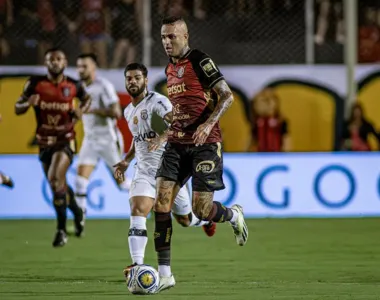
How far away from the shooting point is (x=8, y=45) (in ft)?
60.7

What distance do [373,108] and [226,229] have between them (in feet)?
17.0

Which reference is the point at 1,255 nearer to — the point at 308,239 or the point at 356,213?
the point at 308,239

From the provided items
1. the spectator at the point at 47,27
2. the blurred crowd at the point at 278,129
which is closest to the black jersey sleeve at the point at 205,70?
the blurred crowd at the point at 278,129

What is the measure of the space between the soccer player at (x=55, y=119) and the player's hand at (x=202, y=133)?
444 centimetres

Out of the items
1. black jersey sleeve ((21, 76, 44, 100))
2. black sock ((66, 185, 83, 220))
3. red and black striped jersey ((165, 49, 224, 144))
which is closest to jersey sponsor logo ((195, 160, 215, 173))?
red and black striped jersey ((165, 49, 224, 144))

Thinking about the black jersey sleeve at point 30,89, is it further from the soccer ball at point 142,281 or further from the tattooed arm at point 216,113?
the soccer ball at point 142,281

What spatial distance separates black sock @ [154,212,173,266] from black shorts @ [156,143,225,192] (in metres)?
0.33

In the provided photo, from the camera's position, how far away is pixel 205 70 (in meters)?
9.06

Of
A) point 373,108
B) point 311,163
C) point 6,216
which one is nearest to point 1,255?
point 6,216

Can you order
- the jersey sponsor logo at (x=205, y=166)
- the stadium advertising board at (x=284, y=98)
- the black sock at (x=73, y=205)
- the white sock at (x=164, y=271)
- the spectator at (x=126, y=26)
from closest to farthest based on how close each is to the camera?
the white sock at (x=164, y=271)
the jersey sponsor logo at (x=205, y=166)
the black sock at (x=73, y=205)
the spectator at (x=126, y=26)
the stadium advertising board at (x=284, y=98)

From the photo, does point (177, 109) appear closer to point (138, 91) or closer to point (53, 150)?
point (138, 91)

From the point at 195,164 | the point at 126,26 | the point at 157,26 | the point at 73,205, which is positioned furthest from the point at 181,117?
the point at 126,26

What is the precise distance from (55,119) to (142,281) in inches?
189

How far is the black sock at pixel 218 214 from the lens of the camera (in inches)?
372
